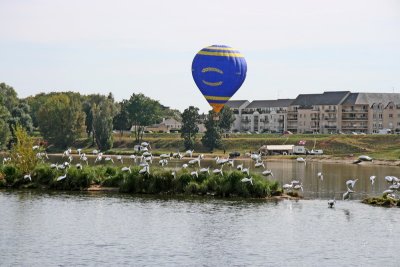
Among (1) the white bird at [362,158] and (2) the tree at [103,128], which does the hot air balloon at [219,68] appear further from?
(2) the tree at [103,128]

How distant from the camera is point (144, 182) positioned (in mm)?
74562

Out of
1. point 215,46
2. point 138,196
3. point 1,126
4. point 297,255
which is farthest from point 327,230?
point 1,126

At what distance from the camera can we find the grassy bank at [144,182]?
238 ft

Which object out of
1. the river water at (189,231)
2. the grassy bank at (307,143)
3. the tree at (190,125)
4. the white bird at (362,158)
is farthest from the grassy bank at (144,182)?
the tree at (190,125)

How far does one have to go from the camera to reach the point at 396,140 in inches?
7077

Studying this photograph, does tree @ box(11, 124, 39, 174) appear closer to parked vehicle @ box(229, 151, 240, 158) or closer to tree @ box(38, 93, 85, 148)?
parked vehicle @ box(229, 151, 240, 158)

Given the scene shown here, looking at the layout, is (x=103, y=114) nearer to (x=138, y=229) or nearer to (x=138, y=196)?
(x=138, y=196)

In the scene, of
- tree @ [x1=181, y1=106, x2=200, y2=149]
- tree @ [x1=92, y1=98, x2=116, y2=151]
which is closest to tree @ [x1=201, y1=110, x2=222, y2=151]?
tree @ [x1=181, y1=106, x2=200, y2=149]

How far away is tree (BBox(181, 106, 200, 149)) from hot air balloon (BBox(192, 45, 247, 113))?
76.1 metres

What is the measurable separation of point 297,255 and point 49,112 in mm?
134877

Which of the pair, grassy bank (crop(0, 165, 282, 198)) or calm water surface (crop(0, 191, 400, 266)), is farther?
grassy bank (crop(0, 165, 282, 198))

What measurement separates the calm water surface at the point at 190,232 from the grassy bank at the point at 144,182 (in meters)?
2.37

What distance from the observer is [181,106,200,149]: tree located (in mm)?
181500

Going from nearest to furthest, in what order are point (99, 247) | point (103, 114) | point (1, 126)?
point (99, 247)
point (1, 126)
point (103, 114)
